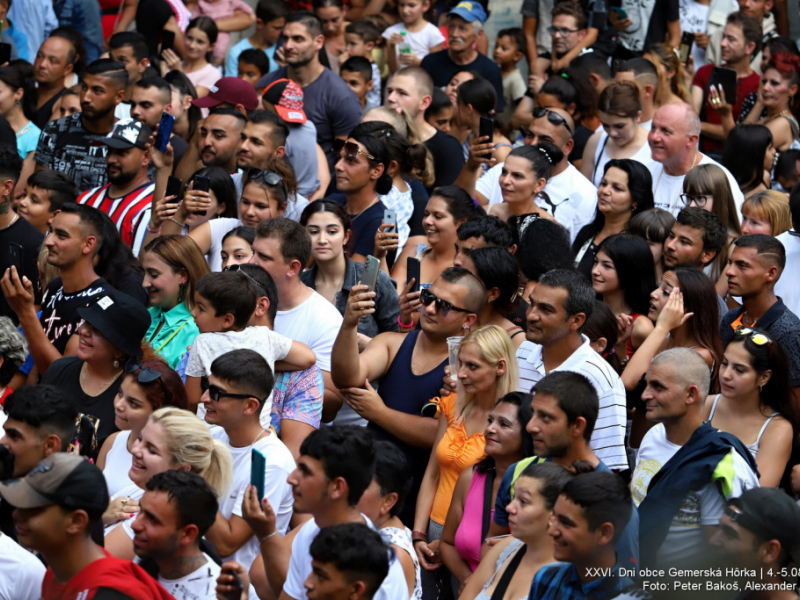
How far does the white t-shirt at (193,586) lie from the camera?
3.37 meters

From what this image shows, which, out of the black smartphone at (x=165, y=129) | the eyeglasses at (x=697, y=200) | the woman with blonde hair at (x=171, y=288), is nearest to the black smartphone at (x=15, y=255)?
the woman with blonde hair at (x=171, y=288)

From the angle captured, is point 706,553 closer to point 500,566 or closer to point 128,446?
point 500,566

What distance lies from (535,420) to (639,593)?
0.86m

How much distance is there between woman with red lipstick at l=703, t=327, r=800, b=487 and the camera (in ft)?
14.4

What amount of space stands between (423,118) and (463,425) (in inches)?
154

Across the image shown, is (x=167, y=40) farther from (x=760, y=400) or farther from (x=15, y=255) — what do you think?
(x=760, y=400)

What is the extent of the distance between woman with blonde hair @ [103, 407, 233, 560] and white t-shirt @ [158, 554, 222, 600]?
1.46ft

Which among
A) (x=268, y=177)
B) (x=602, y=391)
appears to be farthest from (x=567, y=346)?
(x=268, y=177)

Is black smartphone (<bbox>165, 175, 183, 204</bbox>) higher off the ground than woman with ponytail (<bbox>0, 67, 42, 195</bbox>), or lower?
higher

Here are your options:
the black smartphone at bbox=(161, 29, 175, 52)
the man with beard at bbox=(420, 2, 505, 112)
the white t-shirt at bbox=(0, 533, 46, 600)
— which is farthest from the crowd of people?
the black smartphone at bbox=(161, 29, 175, 52)

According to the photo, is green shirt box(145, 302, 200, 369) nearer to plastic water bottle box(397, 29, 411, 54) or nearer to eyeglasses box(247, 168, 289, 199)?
eyeglasses box(247, 168, 289, 199)

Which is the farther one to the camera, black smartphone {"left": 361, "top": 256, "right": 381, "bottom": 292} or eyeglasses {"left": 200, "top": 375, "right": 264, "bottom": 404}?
black smartphone {"left": 361, "top": 256, "right": 381, "bottom": 292}

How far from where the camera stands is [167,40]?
9.41 m

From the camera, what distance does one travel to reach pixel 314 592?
3.02m
